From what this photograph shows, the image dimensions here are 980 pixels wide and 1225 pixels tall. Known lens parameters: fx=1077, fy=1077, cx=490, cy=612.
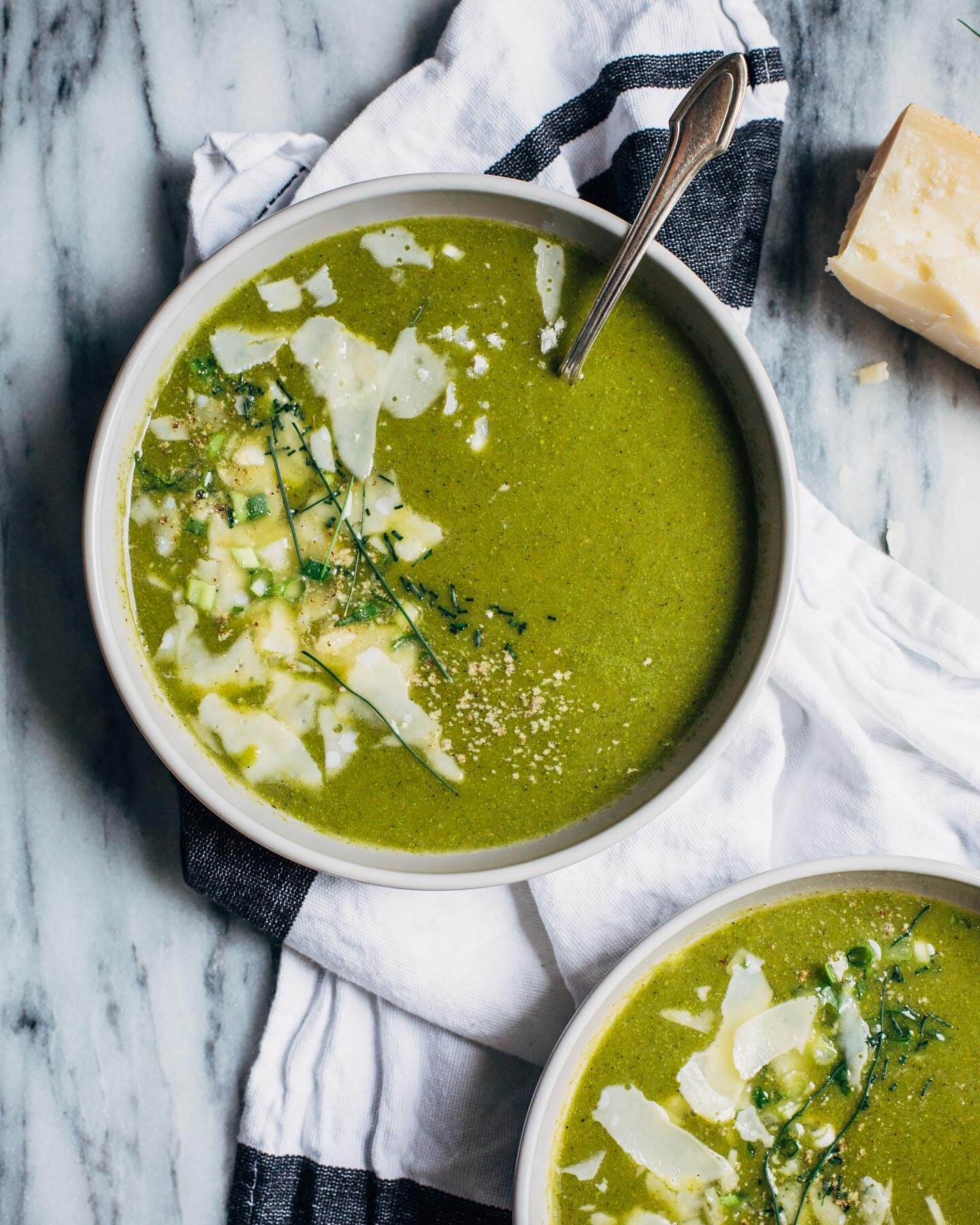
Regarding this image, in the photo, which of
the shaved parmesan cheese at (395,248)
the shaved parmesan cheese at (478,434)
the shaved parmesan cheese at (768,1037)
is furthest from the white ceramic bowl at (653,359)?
the shaved parmesan cheese at (768,1037)

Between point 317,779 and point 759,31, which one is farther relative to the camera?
point 759,31

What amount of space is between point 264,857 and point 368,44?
5.64 ft

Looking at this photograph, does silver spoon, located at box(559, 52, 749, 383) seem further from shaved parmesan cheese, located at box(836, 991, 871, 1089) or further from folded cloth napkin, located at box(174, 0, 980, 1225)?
shaved parmesan cheese, located at box(836, 991, 871, 1089)

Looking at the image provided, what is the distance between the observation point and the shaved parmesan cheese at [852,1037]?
1.99 m

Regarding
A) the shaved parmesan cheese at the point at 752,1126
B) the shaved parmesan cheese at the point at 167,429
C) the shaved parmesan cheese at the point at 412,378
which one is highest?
the shaved parmesan cheese at the point at 412,378

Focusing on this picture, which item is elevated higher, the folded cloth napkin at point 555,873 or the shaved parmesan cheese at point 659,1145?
the folded cloth napkin at point 555,873

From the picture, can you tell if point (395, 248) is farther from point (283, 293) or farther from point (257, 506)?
point (257, 506)

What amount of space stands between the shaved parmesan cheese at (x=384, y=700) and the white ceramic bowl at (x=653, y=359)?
9.1 inches

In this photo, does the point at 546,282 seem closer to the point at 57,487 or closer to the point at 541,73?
the point at 541,73

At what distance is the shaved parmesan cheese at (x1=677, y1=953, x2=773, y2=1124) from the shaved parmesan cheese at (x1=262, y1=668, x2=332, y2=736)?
3.05 feet

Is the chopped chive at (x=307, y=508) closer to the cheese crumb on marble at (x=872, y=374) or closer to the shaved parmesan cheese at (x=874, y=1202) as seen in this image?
the cheese crumb on marble at (x=872, y=374)

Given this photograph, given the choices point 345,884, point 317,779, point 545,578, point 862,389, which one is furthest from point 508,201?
point 345,884

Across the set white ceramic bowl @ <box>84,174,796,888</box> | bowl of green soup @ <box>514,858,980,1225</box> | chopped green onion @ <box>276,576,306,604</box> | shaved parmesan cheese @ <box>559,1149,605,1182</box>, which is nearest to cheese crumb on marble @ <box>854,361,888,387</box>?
white ceramic bowl @ <box>84,174,796,888</box>

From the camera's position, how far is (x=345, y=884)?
214 centimetres
